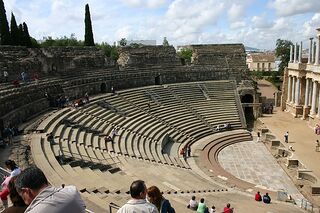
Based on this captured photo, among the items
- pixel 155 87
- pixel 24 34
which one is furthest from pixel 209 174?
pixel 24 34

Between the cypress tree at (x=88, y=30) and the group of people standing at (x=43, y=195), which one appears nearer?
the group of people standing at (x=43, y=195)

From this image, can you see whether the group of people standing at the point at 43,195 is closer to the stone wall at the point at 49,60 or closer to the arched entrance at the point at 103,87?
the stone wall at the point at 49,60

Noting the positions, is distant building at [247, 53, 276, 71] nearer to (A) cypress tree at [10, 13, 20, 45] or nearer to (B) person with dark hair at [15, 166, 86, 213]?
(A) cypress tree at [10, 13, 20, 45]

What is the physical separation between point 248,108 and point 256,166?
553 inches

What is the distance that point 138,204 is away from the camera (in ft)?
12.3

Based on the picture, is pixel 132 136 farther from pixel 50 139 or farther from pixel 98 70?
pixel 98 70

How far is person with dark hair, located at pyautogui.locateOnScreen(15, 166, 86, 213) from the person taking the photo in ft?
9.03

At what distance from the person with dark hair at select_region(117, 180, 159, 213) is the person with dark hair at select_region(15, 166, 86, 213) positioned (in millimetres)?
823

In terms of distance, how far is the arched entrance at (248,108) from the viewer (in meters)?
34.7

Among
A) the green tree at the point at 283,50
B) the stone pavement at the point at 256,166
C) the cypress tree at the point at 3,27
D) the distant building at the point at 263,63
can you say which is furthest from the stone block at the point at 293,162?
the distant building at the point at 263,63

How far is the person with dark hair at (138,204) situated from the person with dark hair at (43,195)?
0.82 m

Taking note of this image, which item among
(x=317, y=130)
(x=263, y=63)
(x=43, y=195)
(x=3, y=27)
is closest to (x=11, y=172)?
(x=43, y=195)

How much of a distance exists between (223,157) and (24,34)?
23133mm

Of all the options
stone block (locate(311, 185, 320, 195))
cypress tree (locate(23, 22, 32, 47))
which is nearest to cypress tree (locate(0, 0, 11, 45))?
cypress tree (locate(23, 22, 32, 47))
